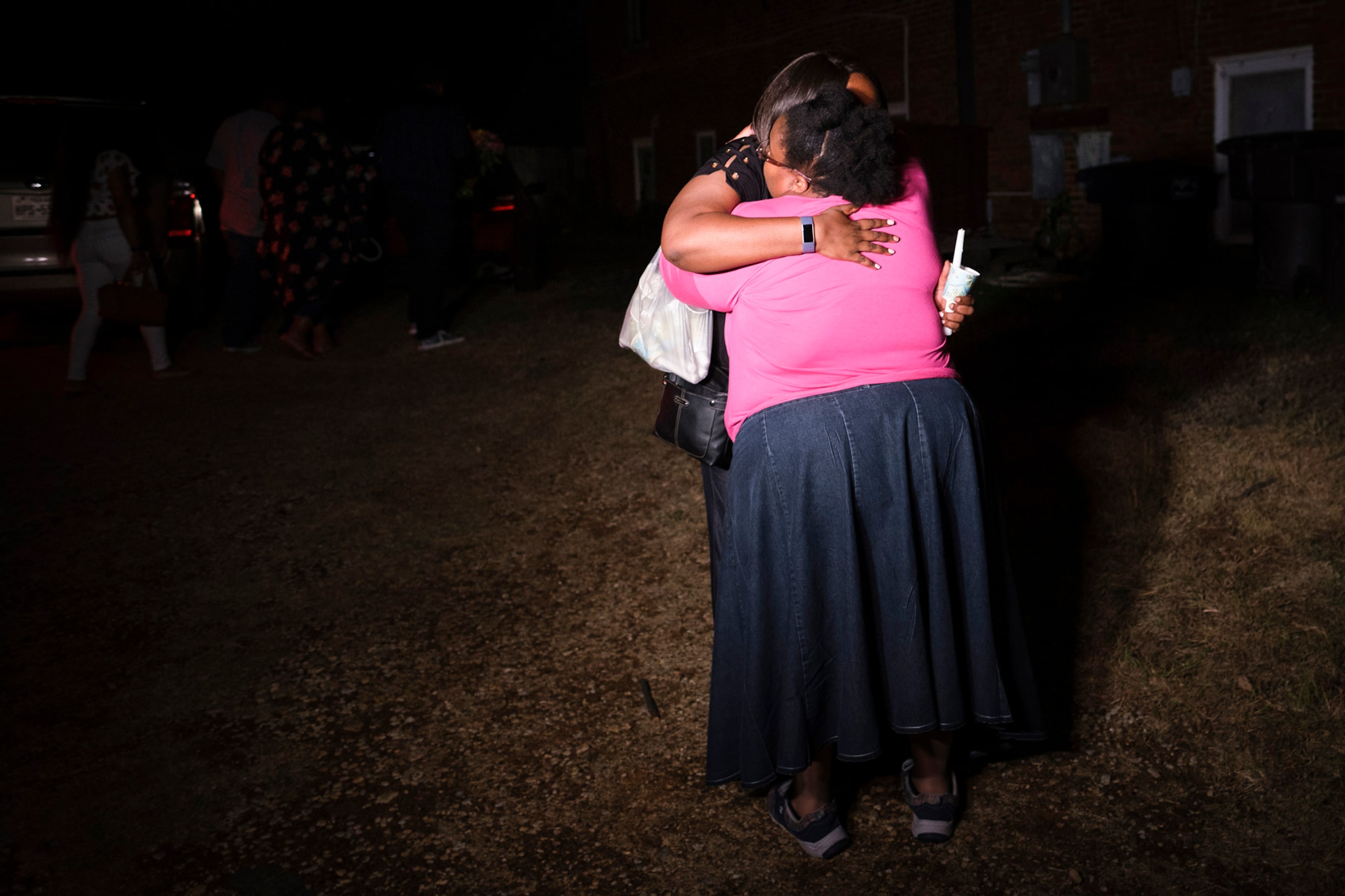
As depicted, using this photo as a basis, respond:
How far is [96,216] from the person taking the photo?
6227 mm

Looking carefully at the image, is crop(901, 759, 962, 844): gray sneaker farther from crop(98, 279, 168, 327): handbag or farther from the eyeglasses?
crop(98, 279, 168, 327): handbag

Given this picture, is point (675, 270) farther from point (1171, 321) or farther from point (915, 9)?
point (915, 9)

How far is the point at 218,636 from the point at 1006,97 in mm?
11787

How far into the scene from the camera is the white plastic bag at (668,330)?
2.42 metres

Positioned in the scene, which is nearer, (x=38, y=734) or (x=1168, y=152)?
(x=38, y=734)

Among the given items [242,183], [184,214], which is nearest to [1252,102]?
[242,183]

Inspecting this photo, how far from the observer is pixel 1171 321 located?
297 inches

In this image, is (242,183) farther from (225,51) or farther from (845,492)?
(225,51)

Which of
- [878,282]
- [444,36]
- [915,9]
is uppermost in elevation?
[444,36]

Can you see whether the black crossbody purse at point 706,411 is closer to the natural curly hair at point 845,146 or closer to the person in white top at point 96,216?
the natural curly hair at point 845,146

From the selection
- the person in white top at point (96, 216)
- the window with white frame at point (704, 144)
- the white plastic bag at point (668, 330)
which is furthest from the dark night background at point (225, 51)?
the white plastic bag at point (668, 330)

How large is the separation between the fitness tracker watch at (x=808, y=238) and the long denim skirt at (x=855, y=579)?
1.03 ft

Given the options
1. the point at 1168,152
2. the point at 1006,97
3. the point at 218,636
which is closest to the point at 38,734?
the point at 218,636

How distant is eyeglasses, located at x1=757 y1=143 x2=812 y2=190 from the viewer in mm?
2100
